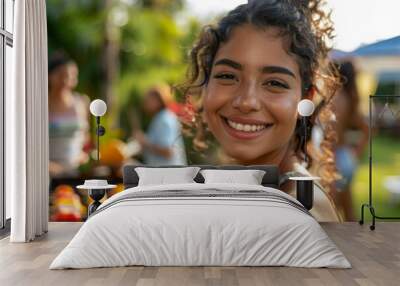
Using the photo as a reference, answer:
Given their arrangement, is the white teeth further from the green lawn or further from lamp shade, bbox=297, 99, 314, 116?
the green lawn

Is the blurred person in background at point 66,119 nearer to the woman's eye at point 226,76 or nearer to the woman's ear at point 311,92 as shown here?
the woman's eye at point 226,76

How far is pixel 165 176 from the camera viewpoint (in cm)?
688

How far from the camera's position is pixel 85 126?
769cm

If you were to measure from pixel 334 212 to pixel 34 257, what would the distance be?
3.89 metres

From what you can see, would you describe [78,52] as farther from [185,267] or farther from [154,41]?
[185,267]

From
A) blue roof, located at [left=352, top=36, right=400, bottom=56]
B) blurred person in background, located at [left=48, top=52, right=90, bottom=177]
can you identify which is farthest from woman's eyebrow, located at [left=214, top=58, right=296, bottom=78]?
blurred person in background, located at [left=48, top=52, right=90, bottom=177]

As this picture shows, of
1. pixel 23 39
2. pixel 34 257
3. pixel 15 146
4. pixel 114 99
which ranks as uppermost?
pixel 23 39

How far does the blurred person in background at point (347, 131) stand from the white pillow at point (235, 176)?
1185mm

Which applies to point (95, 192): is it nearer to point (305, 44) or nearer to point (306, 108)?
point (306, 108)

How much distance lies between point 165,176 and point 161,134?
91 cm

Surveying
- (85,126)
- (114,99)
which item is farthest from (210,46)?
(85,126)

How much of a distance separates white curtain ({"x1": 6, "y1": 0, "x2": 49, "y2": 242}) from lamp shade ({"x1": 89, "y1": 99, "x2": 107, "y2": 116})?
715mm

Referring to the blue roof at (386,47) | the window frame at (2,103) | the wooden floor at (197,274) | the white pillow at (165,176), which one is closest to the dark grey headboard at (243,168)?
the white pillow at (165,176)

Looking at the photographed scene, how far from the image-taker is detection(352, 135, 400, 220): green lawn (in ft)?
25.0
